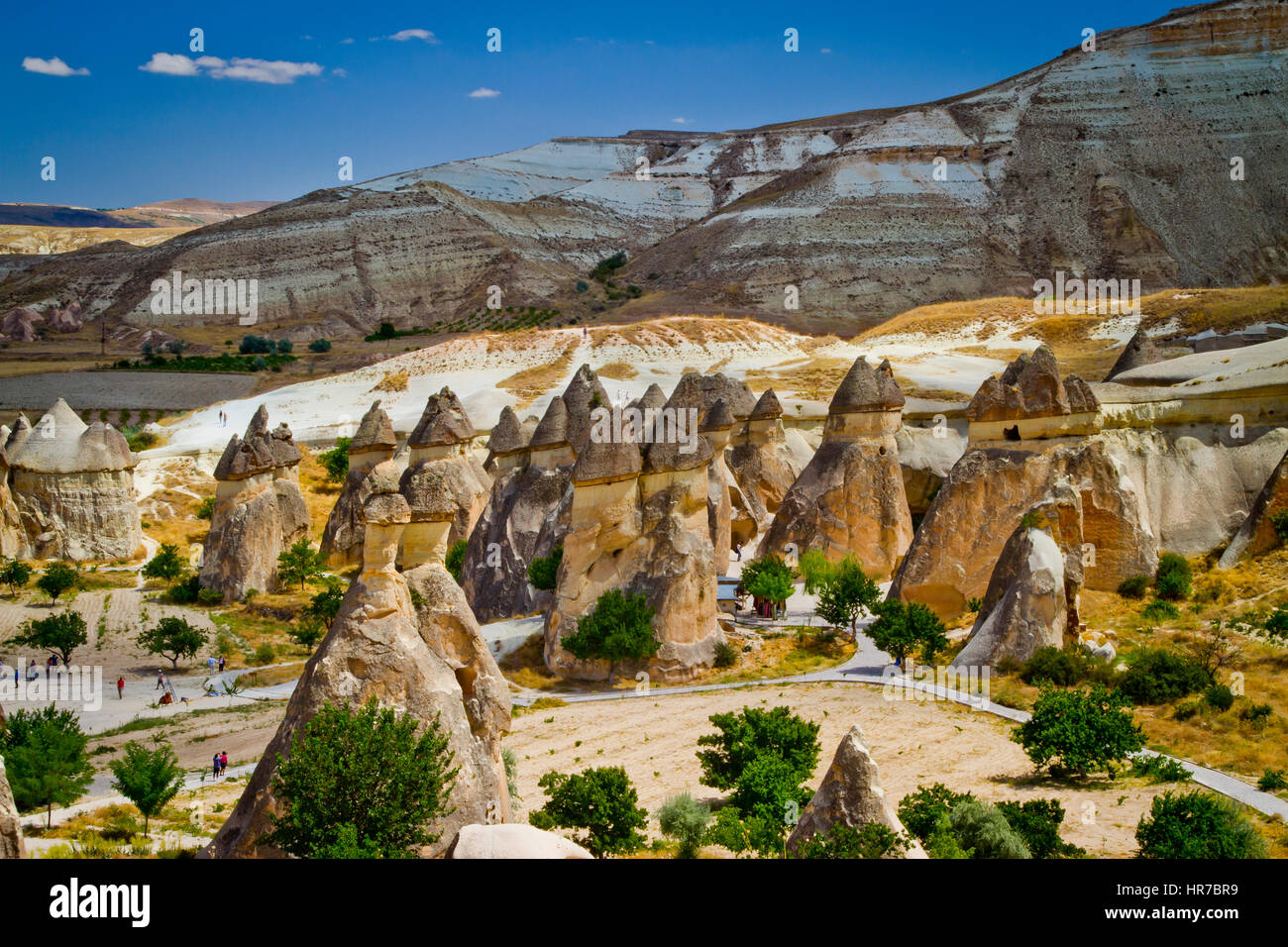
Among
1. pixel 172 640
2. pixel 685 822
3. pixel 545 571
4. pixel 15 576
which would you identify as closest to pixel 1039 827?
pixel 685 822

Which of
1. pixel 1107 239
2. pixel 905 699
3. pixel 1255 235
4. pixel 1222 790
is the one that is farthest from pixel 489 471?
pixel 1255 235

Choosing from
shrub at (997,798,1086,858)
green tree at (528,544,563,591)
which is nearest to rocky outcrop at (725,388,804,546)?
green tree at (528,544,563,591)

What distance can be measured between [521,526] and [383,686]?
18459 mm

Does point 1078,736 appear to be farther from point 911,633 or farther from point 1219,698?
point 911,633

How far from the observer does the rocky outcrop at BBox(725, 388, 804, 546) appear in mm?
35688

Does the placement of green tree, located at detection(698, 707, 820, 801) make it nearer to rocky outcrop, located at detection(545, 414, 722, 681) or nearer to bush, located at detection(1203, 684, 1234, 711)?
bush, located at detection(1203, 684, 1234, 711)

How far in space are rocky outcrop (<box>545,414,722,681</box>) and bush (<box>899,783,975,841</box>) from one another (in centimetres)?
985

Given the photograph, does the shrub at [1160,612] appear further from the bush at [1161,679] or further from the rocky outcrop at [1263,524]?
the bush at [1161,679]

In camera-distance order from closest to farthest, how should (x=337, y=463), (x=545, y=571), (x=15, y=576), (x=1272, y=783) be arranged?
(x=1272, y=783)
(x=545, y=571)
(x=15, y=576)
(x=337, y=463)

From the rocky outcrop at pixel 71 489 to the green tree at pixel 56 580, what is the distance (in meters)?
3.32

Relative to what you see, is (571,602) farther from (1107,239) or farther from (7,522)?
(1107,239)

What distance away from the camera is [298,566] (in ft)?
107

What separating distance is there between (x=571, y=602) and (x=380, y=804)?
13.6 m

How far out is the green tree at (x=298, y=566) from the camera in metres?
32.6
